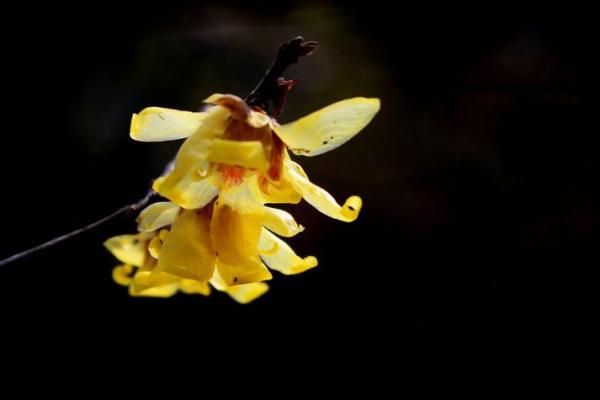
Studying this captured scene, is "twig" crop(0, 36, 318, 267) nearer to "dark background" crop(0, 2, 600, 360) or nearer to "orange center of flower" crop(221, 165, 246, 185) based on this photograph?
"orange center of flower" crop(221, 165, 246, 185)

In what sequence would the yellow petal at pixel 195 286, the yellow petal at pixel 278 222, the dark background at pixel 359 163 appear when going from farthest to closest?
the dark background at pixel 359 163, the yellow petal at pixel 195 286, the yellow petal at pixel 278 222

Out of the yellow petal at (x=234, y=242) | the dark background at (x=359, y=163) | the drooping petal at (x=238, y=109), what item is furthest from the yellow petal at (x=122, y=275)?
the dark background at (x=359, y=163)

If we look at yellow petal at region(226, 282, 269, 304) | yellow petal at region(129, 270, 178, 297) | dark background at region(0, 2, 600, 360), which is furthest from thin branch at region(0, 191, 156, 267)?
dark background at region(0, 2, 600, 360)

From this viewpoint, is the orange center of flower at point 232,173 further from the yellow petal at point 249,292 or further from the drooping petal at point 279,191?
the yellow petal at point 249,292

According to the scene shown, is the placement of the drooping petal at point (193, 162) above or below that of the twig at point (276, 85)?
below

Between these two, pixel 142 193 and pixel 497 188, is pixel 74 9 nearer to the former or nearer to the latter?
pixel 142 193

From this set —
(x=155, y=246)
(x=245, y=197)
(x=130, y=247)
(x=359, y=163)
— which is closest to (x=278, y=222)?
(x=245, y=197)
